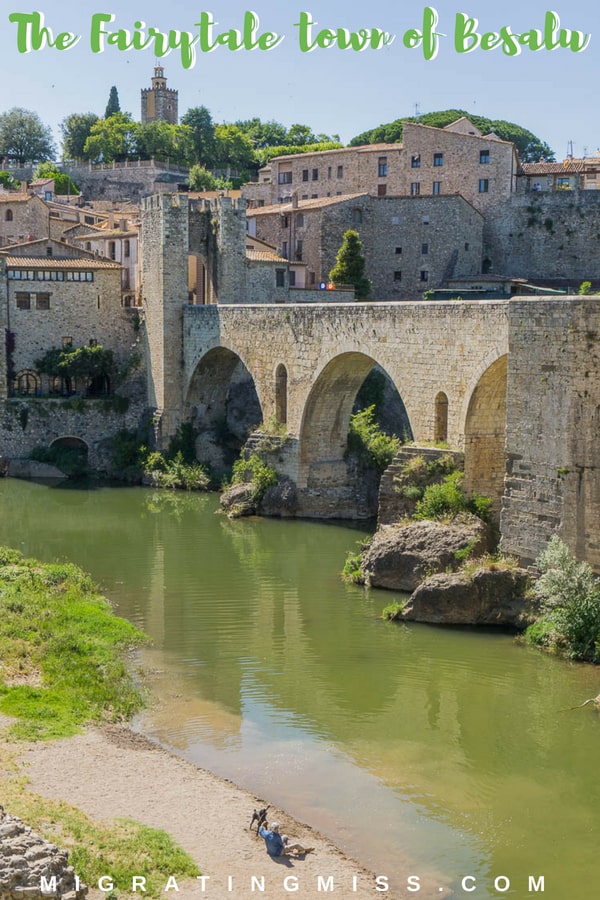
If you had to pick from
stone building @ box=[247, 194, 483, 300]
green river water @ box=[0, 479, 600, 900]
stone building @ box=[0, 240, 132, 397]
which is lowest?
green river water @ box=[0, 479, 600, 900]

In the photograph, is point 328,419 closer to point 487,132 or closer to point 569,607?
point 569,607

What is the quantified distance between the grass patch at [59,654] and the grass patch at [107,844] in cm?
270

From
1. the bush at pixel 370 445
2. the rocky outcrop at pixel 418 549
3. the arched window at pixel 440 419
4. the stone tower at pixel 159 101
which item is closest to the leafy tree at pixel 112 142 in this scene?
the stone tower at pixel 159 101

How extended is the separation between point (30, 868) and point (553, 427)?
12535mm

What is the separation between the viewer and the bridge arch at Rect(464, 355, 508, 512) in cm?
2405

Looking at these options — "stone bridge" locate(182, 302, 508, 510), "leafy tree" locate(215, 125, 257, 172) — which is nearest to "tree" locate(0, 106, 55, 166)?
"leafy tree" locate(215, 125, 257, 172)

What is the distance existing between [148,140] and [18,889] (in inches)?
3203

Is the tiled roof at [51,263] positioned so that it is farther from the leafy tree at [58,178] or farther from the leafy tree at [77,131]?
the leafy tree at [77,131]

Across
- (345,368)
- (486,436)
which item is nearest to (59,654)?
(486,436)

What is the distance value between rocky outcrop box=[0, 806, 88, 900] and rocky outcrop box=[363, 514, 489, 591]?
12.1 m

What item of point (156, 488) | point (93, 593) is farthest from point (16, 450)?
point (93, 593)

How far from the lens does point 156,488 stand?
37375mm

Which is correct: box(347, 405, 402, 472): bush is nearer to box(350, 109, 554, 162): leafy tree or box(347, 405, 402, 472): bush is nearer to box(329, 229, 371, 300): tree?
box(329, 229, 371, 300): tree

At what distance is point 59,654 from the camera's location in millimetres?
18609
